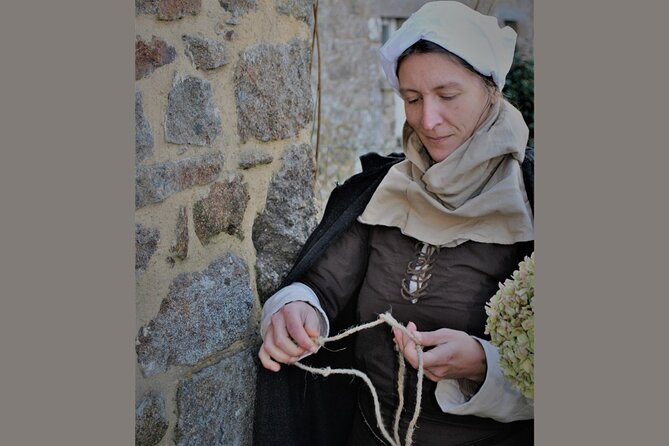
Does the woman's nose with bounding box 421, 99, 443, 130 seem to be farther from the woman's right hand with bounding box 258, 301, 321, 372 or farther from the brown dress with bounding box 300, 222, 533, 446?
the woman's right hand with bounding box 258, 301, 321, 372

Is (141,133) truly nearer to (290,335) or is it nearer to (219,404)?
(290,335)

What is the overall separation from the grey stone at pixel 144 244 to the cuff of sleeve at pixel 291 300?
0.35 metres

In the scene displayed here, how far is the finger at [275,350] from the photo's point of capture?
6.59 feet

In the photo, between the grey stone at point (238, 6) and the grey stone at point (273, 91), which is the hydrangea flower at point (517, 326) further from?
the grey stone at point (238, 6)

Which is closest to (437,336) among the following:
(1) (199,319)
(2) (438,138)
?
(2) (438,138)

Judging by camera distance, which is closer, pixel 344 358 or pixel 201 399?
pixel 201 399

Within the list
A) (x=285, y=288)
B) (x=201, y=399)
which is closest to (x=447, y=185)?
(x=285, y=288)

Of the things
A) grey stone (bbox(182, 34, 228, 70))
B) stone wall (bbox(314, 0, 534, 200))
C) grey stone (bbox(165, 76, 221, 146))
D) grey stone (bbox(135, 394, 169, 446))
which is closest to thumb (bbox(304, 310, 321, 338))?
grey stone (bbox(135, 394, 169, 446))

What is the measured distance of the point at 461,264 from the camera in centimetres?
197

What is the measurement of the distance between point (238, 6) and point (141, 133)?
0.47 meters

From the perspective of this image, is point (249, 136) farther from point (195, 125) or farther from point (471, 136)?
point (471, 136)

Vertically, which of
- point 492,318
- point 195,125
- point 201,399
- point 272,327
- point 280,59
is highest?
point 280,59

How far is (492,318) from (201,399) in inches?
30.5

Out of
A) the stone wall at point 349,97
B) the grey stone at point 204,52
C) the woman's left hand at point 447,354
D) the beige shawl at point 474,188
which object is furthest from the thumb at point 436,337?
the stone wall at point 349,97
